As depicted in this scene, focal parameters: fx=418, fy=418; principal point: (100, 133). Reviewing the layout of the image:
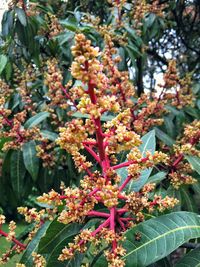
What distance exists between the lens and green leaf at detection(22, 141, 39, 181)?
1694 millimetres

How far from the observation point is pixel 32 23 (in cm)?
230

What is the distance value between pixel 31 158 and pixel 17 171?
132 millimetres

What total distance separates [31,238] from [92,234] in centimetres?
39

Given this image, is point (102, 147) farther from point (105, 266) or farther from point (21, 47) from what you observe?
point (21, 47)

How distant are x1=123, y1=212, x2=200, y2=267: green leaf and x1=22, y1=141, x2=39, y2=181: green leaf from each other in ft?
2.90

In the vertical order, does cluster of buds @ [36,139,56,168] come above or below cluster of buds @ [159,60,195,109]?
below

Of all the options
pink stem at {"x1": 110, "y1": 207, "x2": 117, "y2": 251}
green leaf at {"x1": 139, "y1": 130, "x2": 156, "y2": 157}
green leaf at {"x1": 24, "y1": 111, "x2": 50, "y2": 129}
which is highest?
green leaf at {"x1": 24, "y1": 111, "x2": 50, "y2": 129}

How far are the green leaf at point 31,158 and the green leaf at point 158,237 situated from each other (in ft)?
2.90

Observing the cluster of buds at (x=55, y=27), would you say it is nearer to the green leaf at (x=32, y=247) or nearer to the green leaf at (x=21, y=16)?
the green leaf at (x=21, y=16)

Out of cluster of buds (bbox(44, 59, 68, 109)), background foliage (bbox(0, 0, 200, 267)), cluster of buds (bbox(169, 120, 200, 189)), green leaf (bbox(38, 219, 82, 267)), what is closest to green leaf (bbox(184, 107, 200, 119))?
background foliage (bbox(0, 0, 200, 267))

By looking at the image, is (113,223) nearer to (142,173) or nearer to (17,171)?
(142,173)

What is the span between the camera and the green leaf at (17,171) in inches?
69.7

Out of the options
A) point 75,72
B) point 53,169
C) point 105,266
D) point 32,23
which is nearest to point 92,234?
point 105,266

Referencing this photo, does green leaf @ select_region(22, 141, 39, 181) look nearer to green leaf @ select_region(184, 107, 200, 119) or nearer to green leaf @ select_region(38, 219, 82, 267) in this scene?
green leaf @ select_region(38, 219, 82, 267)
